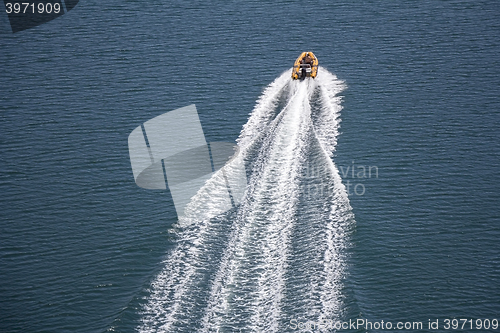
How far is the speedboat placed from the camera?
51.7 metres

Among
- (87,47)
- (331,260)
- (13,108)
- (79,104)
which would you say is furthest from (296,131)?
(87,47)

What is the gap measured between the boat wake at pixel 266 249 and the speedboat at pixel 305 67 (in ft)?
32.0

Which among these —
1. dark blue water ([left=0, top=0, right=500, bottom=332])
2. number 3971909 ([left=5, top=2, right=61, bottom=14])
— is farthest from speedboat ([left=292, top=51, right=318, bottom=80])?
number 3971909 ([left=5, top=2, right=61, bottom=14])

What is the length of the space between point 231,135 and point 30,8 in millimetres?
35181

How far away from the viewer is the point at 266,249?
1212 inches

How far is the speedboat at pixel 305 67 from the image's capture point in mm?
51719

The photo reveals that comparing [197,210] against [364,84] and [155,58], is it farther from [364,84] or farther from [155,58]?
[155,58]

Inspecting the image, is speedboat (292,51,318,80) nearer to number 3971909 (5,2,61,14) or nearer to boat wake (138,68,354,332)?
boat wake (138,68,354,332)

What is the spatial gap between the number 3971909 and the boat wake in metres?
35.1

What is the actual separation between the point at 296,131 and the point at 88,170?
1458cm

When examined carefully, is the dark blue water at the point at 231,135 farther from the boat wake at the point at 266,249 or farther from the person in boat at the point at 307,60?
the person in boat at the point at 307,60

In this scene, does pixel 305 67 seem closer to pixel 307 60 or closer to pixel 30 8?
pixel 307 60

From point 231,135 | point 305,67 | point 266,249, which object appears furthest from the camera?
point 305,67

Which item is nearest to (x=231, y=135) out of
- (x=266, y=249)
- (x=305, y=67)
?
(x=305, y=67)
